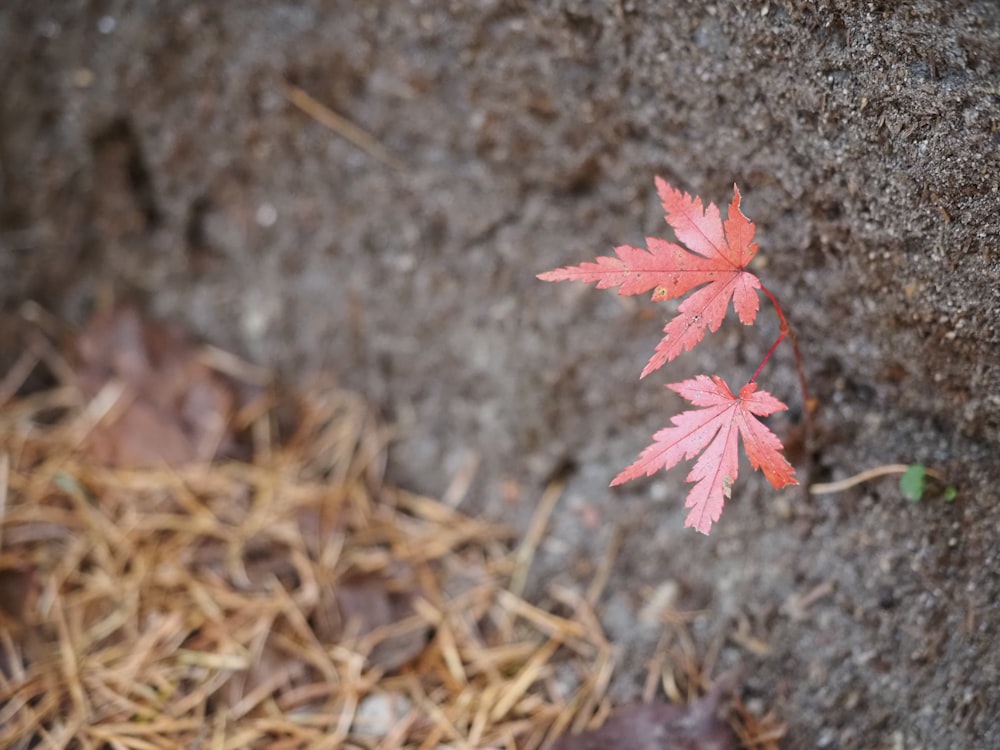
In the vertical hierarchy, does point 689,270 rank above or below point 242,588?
above

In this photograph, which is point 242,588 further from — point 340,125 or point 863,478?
point 863,478

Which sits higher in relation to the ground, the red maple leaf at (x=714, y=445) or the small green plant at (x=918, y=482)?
the red maple leaf at (x=714, y=445)

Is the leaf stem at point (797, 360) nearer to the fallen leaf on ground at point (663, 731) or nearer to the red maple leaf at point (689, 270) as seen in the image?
the red maple leaf at point (689, 270)

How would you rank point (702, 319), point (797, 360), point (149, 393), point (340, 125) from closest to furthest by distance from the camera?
point (702, 319) < point (797, 360) < point (340, 125) < point (149, 393)

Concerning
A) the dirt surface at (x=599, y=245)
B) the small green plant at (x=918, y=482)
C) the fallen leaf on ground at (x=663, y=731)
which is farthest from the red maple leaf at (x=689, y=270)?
the fallen leaf on ground at (x=663, y=731)

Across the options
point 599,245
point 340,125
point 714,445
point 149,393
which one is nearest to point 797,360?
point 714,445

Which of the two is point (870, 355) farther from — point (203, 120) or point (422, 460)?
point (203, 120)
